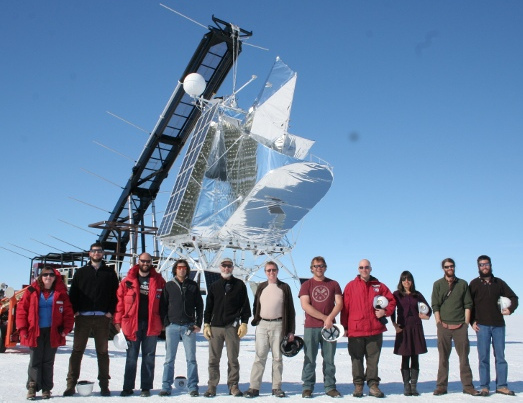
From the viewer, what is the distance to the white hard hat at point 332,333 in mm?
8859

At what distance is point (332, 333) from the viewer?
8.91 metres

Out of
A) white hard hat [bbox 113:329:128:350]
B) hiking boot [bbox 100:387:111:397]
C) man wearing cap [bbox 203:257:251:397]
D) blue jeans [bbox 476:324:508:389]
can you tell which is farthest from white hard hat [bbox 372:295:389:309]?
hiking boot [bbox 100:387:111:397]

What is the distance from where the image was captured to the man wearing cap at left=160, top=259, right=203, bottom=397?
8805 mm

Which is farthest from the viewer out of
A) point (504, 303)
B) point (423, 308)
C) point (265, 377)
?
point (265, 377)

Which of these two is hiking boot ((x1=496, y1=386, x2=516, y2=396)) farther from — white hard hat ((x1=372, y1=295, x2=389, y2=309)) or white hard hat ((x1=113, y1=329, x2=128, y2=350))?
white hard hat ((x1=113, y1=329, x2=128, y2=350))

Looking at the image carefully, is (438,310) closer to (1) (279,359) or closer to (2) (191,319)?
(1) (279,359)

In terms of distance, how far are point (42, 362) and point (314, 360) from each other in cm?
406

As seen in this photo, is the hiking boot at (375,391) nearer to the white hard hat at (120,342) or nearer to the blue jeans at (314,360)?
the blue jeans at (314,360)

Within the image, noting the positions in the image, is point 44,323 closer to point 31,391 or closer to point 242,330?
point 31,391

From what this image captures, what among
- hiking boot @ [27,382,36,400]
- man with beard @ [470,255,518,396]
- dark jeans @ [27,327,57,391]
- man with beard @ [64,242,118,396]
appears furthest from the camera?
man with beard @ [470,255,518,396]

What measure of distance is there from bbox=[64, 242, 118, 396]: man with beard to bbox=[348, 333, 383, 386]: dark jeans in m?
3.77

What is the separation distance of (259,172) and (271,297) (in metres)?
10.2

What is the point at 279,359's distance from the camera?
8.83 m

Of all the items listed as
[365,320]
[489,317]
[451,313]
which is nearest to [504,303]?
[489,317]
